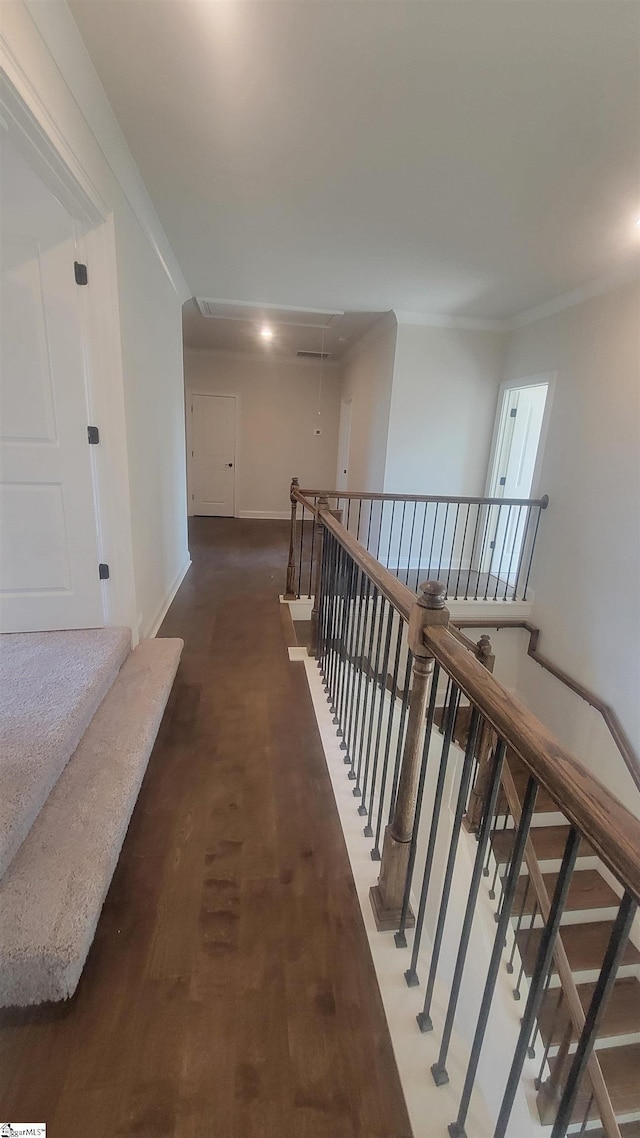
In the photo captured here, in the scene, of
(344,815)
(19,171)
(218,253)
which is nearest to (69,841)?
(344,815)

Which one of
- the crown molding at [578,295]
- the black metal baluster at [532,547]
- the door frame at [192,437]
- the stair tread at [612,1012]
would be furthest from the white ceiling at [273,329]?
the stair tread at [612,1012]

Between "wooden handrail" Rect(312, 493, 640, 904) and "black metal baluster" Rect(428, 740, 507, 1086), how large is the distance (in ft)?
0.23

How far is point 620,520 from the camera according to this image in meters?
3.20

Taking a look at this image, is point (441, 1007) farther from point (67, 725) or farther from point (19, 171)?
point (19, 171)

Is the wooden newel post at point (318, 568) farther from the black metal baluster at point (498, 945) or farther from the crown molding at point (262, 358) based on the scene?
the crown molding at point (262, 358)

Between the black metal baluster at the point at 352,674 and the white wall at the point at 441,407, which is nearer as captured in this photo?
the black metal baluster at the point at 352,674

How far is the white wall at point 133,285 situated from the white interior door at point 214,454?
2.84m

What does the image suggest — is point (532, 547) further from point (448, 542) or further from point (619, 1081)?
point (619, 1081)

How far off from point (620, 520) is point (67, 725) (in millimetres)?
3488

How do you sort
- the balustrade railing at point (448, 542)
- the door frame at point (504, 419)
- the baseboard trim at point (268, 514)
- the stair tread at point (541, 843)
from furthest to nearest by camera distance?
the baseboard trim at point (268, 514) < the balustrade railing at point (448, 542) < the door frame at point (504, 419) < the stair tread at point (541, 843)

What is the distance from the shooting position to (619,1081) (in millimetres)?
2637

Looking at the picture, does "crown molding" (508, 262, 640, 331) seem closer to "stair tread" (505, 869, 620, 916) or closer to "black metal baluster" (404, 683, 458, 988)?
"black metal baluster" (404, 683, 458, 988)

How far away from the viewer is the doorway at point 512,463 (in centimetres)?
463

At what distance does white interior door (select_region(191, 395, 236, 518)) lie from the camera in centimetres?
691
